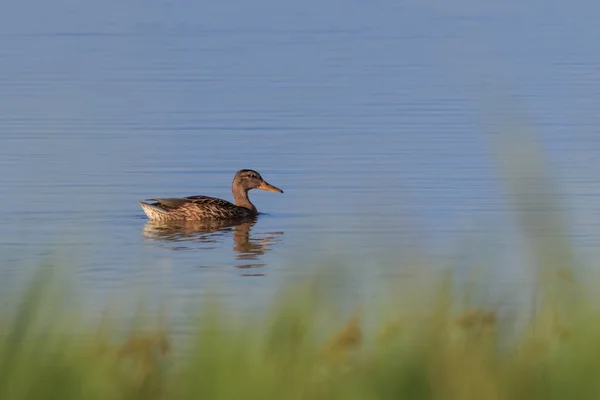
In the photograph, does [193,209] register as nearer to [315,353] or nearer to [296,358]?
[315,353]

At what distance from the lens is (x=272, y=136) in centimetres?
2297

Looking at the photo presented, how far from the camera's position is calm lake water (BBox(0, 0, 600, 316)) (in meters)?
12.5

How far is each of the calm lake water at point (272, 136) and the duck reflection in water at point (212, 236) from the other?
1.8 inches

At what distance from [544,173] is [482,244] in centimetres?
96

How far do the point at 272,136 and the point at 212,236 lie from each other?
7.60m

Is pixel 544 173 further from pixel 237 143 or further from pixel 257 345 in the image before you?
pixel 237 143

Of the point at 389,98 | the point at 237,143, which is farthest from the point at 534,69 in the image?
the point at 237,143

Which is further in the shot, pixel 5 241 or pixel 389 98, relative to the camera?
pixel 389 98

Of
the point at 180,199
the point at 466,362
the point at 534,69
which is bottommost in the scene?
the point at 466,362

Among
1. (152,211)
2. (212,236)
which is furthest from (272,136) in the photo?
(212,236)

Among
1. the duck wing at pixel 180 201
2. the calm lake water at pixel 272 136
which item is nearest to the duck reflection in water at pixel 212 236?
the calm lake water at pixel 272 136

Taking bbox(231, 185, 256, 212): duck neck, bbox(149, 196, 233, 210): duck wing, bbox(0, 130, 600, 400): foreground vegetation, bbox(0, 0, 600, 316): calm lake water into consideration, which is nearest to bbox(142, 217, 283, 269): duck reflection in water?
bbox(0, 0, 600, 316): calm lake water

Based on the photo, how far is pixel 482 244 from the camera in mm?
6129

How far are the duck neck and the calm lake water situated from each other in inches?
13.5
